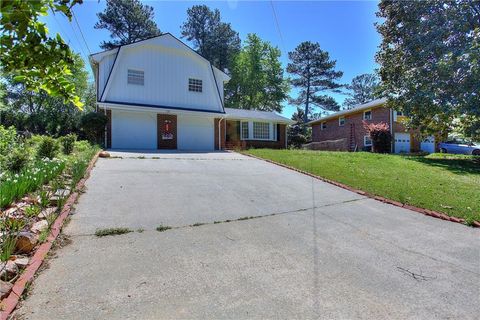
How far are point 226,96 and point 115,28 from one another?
1539 centimetres

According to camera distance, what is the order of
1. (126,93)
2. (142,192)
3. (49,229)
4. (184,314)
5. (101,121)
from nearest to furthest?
(184,314) → (49,229) → (142,192) → (101,121) → (126,93)

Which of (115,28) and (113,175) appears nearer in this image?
(113,175)

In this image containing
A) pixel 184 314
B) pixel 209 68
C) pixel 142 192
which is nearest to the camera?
pixel 184 314

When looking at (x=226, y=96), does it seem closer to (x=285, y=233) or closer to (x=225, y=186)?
(x=225, y=186)

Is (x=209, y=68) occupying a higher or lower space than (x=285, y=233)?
higher

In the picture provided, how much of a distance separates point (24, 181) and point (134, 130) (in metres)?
13.1

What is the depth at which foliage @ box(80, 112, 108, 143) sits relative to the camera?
53.4 ft

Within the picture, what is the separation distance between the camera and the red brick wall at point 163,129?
1842cm

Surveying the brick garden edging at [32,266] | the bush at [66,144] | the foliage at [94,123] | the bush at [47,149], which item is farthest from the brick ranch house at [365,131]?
the brick garden edging at [32,266]

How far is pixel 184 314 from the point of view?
8.82 feet

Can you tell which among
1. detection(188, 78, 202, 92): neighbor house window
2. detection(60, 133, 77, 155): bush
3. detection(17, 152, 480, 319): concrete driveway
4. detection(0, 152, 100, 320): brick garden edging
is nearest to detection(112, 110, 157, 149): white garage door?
detection(188, 78, 202, 92): neighbor house window

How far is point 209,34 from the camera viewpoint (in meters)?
41.3

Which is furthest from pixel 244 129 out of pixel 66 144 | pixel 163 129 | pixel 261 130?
pixel 66 144

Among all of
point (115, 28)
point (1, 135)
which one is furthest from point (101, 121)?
point (115, 28)
